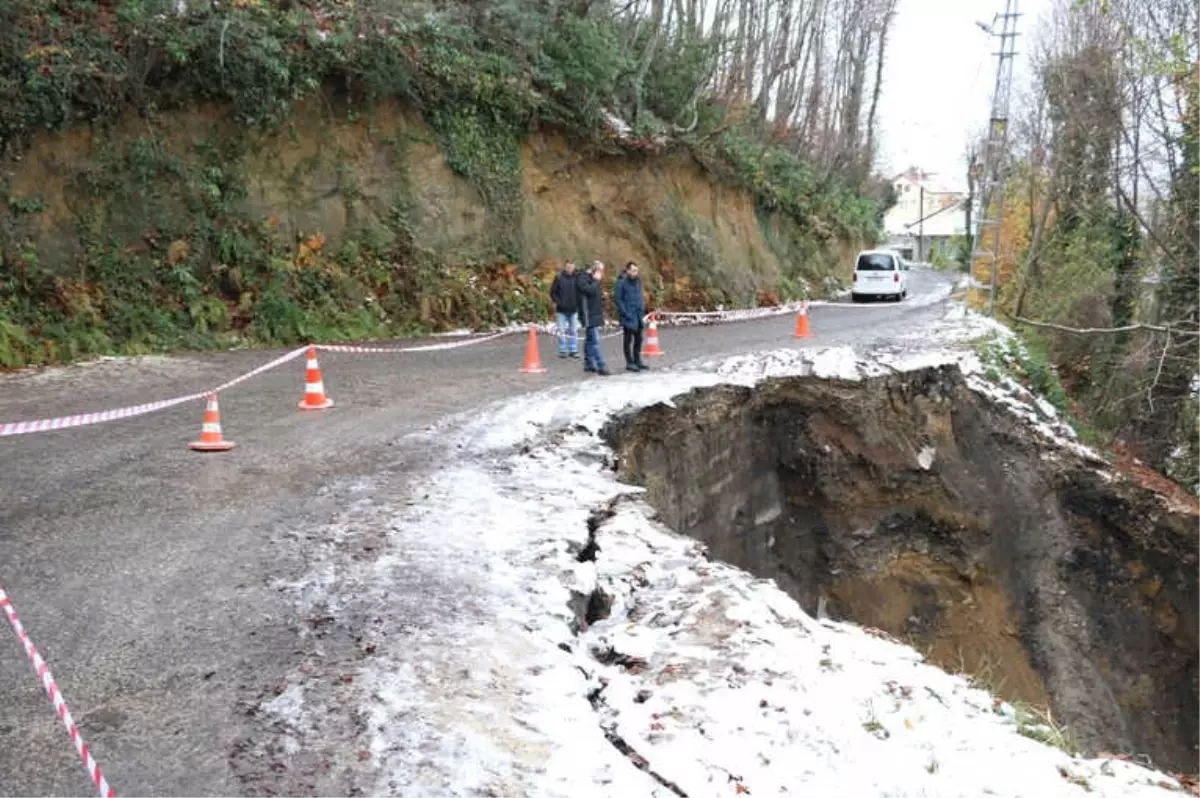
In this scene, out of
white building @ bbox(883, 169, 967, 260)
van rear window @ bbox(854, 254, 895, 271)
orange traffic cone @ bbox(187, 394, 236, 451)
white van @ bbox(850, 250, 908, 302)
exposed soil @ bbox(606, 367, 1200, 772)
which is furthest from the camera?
white building @ bbox(883, 169, 967, 260)

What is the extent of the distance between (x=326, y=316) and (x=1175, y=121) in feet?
50.8

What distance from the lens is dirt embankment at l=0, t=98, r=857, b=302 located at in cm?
1398

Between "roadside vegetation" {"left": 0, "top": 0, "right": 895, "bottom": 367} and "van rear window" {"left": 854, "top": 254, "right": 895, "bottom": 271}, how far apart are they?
10041 mm

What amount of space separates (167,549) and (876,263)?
30.3m

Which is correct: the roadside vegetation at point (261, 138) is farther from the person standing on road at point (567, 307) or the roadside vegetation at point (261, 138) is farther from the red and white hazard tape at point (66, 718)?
the red and white hazard tape at point (66, 718)

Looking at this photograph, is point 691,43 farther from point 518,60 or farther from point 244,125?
point 244,125

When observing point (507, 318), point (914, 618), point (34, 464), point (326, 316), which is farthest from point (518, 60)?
point (34, 464)

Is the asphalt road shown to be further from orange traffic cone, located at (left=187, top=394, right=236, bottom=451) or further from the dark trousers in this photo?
the dark trousers

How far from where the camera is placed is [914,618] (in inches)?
613

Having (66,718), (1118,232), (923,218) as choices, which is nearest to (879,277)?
(1118,232)

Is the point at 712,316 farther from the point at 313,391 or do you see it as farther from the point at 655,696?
the point at 655,696

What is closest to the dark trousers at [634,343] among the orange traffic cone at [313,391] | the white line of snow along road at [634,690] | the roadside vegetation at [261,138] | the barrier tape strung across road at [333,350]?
the barrier tape strung across road at [333,350]

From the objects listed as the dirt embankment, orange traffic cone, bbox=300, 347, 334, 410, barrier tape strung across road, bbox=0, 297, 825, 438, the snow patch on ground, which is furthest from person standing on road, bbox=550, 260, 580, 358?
the snow patch on ground

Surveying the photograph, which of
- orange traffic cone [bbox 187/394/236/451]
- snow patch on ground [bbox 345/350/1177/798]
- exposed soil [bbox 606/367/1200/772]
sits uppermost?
orange traffic cone [bbox 187/394/236/451]
